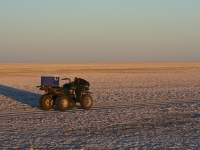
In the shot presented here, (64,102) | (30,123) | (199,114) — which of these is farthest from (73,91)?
(199,114)

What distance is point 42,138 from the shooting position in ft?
32.2

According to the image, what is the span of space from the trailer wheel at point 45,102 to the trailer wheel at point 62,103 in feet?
1.89

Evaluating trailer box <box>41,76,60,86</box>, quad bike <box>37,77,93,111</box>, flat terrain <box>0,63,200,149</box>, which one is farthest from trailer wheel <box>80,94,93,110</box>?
trailer box <box>41,76,60,86</box>

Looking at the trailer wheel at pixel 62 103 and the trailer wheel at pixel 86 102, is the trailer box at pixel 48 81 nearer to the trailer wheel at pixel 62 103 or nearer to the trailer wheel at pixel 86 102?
the trailer wheel at pixel 62 103

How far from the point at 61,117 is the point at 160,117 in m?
3.18

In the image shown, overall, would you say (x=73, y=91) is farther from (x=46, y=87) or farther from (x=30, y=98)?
(x=30, y=98)

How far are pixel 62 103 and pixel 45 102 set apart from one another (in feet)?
2.58

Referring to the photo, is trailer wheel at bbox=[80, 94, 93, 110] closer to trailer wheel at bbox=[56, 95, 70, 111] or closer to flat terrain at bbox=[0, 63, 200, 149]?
flat terrain at bbox=[0, 63, 200, 149]

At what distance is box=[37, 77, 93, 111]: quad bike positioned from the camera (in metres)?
15.2

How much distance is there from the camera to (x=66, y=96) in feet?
50.4

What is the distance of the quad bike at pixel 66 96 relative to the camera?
598 inches

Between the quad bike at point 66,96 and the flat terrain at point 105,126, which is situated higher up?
the quad bike at point 66,96

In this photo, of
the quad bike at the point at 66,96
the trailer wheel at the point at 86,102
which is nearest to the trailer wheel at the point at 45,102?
the quad bike at the point at 66,96

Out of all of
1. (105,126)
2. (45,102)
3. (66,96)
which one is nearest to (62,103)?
(66,96)
